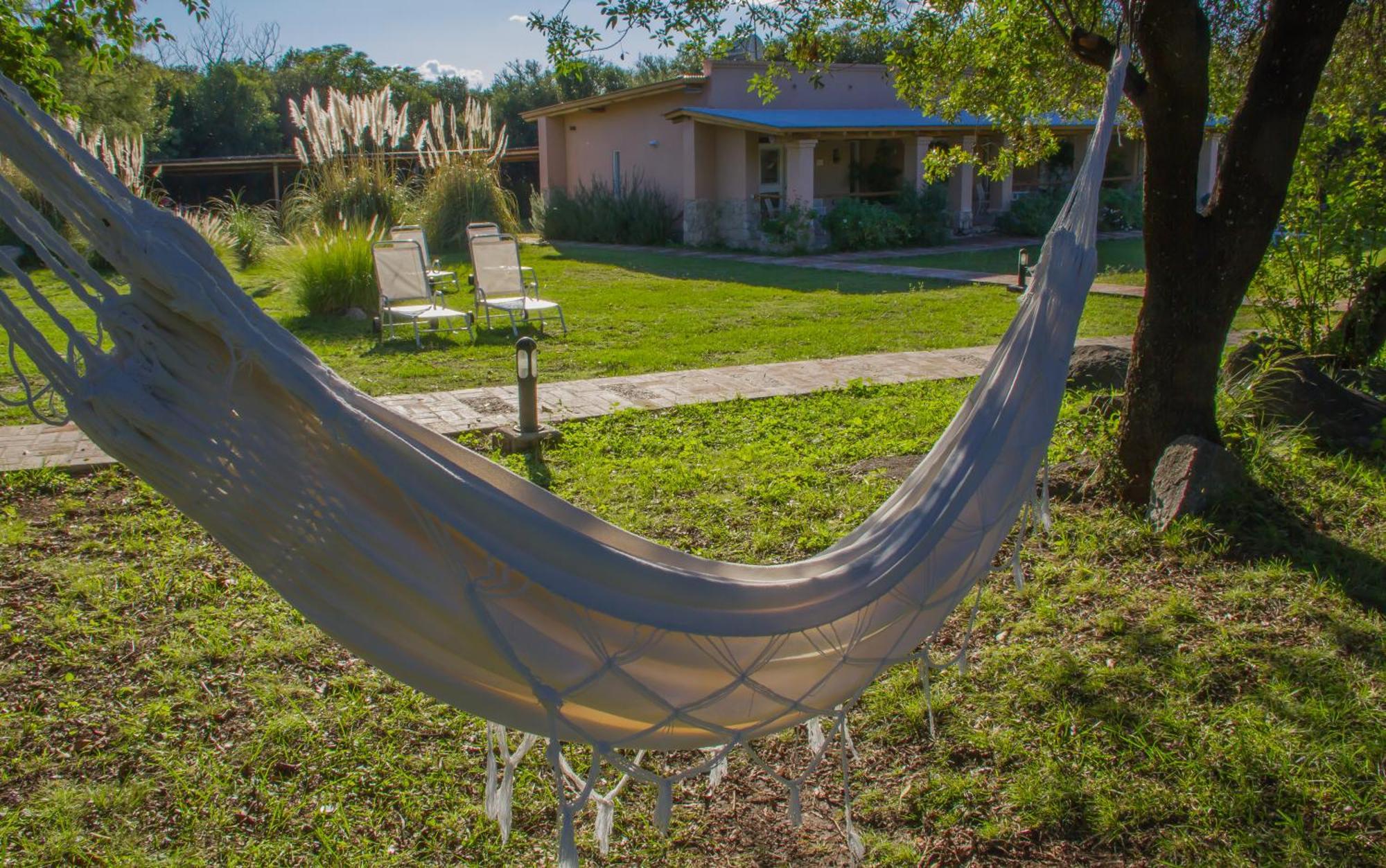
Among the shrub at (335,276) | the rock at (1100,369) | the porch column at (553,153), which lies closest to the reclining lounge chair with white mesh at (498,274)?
the shrub at (335,276)

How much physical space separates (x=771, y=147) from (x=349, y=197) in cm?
800

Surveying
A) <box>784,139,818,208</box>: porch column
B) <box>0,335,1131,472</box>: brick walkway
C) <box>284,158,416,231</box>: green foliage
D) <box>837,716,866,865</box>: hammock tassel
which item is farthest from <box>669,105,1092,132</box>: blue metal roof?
<box>837,716,866,865</box>: hammock tassel

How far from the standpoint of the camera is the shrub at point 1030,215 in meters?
18.5

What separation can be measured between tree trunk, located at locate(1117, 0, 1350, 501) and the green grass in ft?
12.4

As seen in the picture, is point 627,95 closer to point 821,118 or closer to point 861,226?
point 821,118

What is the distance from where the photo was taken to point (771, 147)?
17953 mm

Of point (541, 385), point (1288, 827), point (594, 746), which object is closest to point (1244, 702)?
point (1288, 827)

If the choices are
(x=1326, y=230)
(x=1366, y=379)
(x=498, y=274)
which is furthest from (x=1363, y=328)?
(x=498, y=274)

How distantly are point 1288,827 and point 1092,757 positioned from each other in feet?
1.47

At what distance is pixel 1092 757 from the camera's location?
2668 mm

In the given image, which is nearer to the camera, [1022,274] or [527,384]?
[527,384]

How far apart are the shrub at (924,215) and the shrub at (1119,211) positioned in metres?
3.05

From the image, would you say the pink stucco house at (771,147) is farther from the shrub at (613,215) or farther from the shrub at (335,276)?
the shrub at (335,276)

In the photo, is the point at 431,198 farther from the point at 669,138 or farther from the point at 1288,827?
the point at 1288,827
